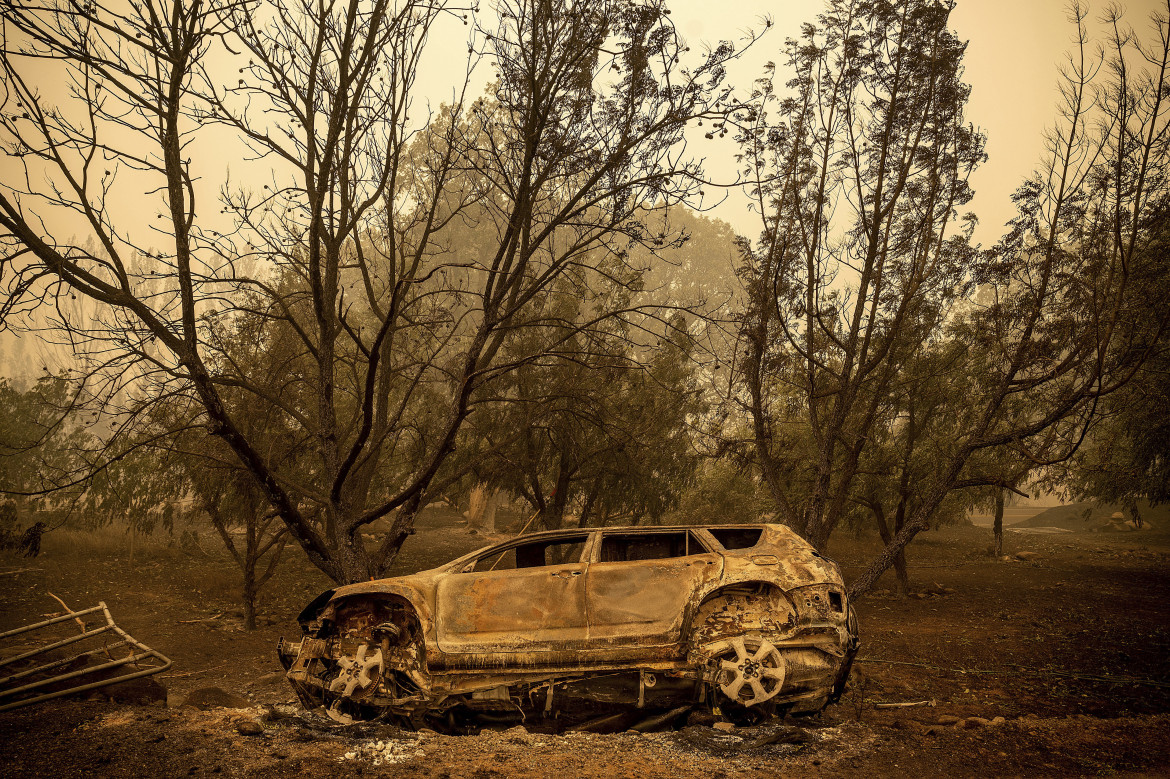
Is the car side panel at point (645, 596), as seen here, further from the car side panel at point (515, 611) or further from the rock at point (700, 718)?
the rock at point (700, 718)

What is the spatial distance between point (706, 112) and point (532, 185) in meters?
2.21

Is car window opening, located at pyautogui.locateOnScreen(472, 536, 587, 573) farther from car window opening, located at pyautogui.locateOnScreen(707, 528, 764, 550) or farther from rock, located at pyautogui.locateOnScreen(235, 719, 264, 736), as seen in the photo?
rock, located at pyautogui.locateOnScreen(235, 719, 264, 736)

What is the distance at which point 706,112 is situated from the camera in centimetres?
766

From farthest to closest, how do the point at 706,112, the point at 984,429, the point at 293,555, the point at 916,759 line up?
the point at 293,555, the point at 984,429, the point at 706,112, the point at 916,759

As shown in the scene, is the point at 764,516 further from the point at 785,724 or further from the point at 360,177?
the point at 360,177

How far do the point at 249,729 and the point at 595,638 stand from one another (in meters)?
2.88

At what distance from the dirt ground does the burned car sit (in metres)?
0.33

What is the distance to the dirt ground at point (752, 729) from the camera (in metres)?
4.81

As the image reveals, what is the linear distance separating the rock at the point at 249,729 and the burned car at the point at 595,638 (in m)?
0.64

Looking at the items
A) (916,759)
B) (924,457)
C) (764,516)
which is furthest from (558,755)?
(764,516)

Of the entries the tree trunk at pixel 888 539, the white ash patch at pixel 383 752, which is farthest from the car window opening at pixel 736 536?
the tree trunk at pixel 888 539

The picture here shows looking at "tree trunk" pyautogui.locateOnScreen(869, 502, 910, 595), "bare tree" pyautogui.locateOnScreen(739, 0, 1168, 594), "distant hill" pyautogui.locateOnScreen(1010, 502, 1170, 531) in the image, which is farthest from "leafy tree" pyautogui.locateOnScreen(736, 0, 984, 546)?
"distant hill" pyautogui.locateOnScreen(1010, 502, 1170, 531)

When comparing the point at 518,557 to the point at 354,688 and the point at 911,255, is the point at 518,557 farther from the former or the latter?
the point at 911,255

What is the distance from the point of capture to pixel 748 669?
5.45 meters
